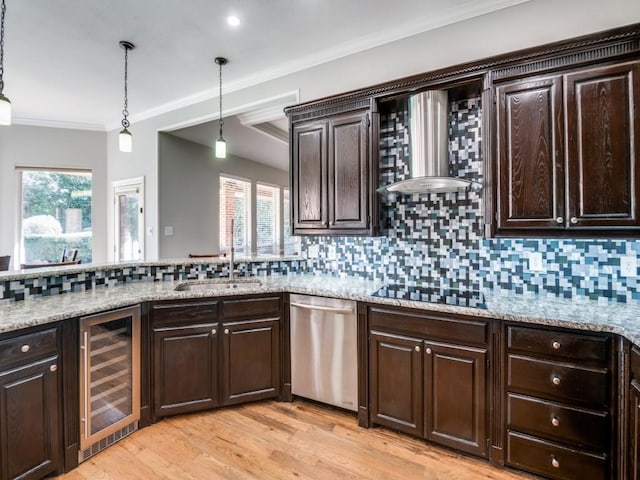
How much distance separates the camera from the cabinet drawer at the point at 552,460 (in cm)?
159

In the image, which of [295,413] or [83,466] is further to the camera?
[295,413]

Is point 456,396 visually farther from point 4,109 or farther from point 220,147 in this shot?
point 4,109

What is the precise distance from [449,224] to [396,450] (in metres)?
1.59

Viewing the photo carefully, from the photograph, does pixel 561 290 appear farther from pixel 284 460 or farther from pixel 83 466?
pixel 83 466

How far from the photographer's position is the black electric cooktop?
198 cm

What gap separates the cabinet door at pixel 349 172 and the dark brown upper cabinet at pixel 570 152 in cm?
91

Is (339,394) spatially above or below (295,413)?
above

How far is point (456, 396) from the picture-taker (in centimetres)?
190

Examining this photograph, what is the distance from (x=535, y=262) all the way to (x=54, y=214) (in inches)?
254

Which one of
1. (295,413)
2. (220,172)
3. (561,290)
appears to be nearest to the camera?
(561,290)

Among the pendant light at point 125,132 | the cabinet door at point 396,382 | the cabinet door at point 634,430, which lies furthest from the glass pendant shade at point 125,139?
the cabinet door at point 634,430

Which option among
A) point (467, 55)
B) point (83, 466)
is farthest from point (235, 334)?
point (467, 55)

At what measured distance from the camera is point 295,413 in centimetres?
242

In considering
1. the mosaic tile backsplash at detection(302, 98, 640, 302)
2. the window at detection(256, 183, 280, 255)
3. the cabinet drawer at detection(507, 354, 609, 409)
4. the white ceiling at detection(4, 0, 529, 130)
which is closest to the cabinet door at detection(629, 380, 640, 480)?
the cabinet drawer at detection(507, 354, 609, 409)
